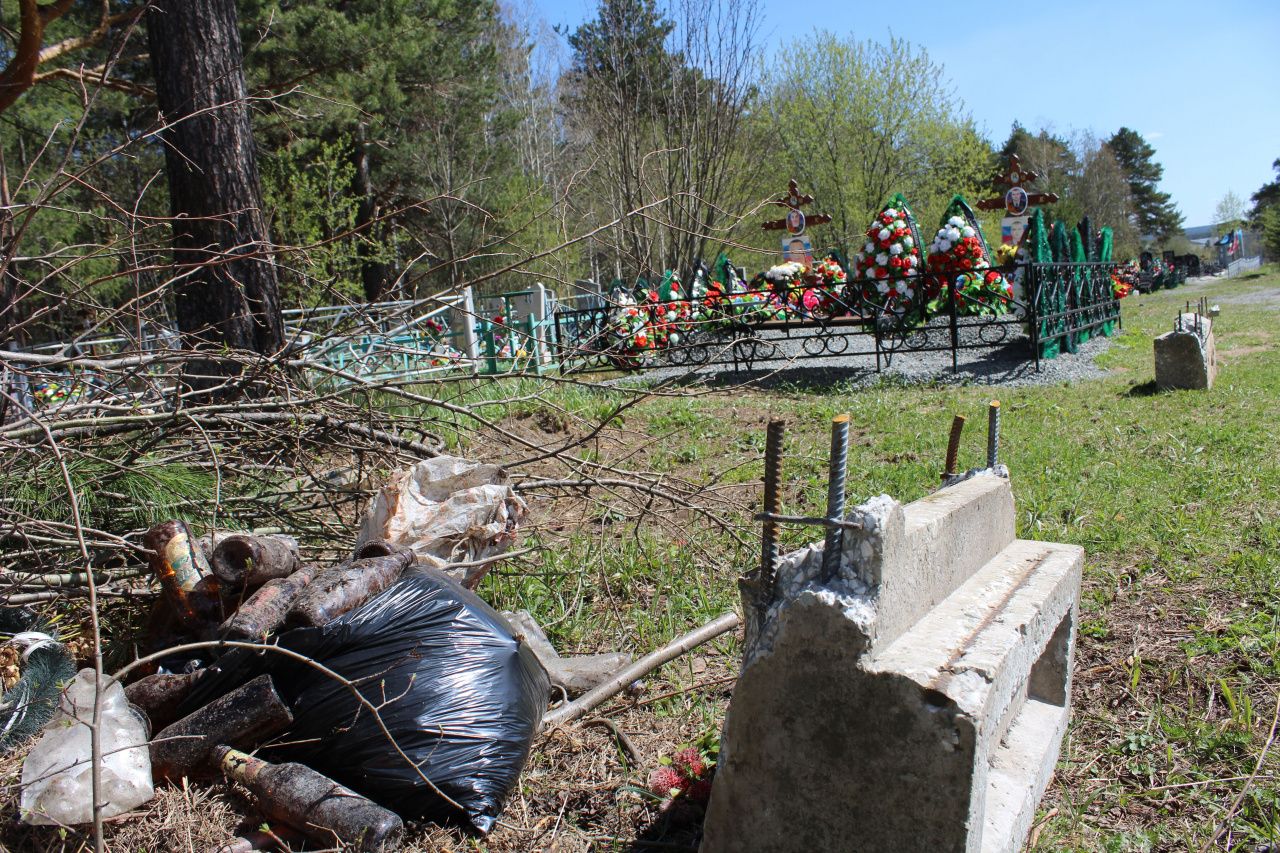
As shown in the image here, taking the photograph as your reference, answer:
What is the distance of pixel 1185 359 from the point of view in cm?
728

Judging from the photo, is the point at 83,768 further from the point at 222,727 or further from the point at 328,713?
the point at 328,713

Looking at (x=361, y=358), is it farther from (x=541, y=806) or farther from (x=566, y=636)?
(x=541, y=806)

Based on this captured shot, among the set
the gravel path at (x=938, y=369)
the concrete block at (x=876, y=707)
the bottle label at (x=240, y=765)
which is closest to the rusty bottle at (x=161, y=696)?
the bottle label at (x=240, y=765)

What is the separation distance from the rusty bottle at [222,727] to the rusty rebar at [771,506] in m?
1.26

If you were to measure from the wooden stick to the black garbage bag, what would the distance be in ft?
0.64

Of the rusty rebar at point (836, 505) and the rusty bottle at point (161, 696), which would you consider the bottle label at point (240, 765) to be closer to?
the rusty bottle at point (161, 696)

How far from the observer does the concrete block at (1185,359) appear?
720 cm

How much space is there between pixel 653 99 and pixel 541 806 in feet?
47.7

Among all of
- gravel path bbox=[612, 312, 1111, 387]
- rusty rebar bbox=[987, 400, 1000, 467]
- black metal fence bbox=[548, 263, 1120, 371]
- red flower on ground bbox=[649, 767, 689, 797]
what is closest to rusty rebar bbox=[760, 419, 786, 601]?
red flower on ground bbox=[649, 767, 689, 797]

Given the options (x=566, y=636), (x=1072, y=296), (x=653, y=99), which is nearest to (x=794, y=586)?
(x=566, y=636)

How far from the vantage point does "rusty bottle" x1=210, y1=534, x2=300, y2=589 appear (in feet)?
8.75

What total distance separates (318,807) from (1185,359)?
7.62 m

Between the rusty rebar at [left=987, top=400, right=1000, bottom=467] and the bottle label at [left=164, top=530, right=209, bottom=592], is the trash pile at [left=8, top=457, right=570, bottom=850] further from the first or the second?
the rusty rebar at [left=987, top=400, right=1000, bottom=467]

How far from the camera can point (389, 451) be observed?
3701 millimetres
